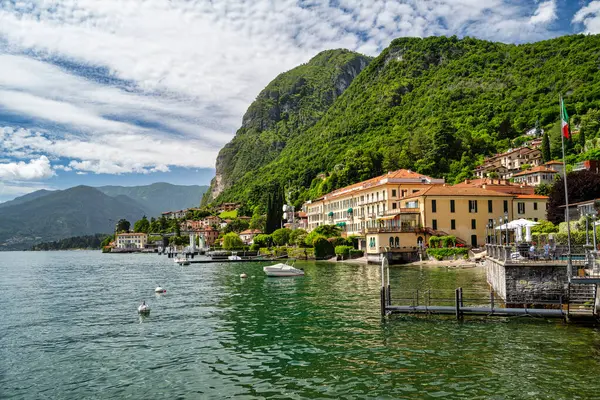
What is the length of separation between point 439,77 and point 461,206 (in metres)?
118

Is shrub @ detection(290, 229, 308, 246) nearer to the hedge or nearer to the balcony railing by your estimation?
the balcony railing

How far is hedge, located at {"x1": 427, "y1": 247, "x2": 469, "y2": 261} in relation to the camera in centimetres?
6347

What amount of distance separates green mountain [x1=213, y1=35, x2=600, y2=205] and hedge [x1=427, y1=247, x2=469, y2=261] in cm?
4913

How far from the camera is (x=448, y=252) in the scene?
6431 cm

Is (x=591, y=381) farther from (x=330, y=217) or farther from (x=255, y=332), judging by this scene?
(x=330, y=217)

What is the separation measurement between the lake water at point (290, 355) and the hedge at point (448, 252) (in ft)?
117

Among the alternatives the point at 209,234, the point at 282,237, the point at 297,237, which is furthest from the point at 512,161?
the point at 209,234

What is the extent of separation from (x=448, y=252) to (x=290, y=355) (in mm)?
50043

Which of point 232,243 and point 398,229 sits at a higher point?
point 398,229

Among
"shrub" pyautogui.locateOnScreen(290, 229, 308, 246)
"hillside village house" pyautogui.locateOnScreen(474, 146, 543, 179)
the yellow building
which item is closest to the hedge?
the yellow building

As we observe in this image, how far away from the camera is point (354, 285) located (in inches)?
1684

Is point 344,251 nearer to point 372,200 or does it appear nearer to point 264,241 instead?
point 372,200

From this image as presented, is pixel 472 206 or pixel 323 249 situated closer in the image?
pixel 472 206

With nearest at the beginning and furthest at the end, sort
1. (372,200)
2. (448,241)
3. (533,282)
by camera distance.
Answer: (533,282), (448,241), (372,200)
